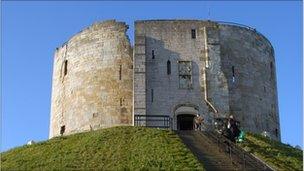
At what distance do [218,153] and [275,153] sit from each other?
349 centimetres

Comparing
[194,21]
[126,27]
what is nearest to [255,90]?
[194,21]

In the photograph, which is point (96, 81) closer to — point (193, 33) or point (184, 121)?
point (184, 121)

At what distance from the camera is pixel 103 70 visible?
35469 mm

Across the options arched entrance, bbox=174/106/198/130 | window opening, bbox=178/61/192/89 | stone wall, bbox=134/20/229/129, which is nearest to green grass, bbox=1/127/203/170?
stone wall, bbox=134/20/229/129

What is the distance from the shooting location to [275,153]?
27281 millimetres

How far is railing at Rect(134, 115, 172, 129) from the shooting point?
108 feet

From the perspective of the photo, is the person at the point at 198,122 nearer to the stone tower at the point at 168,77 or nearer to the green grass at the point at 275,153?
the stone tower at the point at 168,77

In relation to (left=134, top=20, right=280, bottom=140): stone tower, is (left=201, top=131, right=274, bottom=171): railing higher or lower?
lower

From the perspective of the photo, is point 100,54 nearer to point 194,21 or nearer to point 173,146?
point 194,21

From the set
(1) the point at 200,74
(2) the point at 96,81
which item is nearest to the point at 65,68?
(2) the point at 96,81

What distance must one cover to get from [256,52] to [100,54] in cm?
876

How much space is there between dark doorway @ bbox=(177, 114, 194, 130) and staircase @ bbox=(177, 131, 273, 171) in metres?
5.51

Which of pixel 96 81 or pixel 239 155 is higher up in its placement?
pixel 96 81

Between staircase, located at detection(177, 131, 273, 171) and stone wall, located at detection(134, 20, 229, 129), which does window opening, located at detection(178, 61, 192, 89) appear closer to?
stone wall, located at detection(134, 20, 229, 129)
